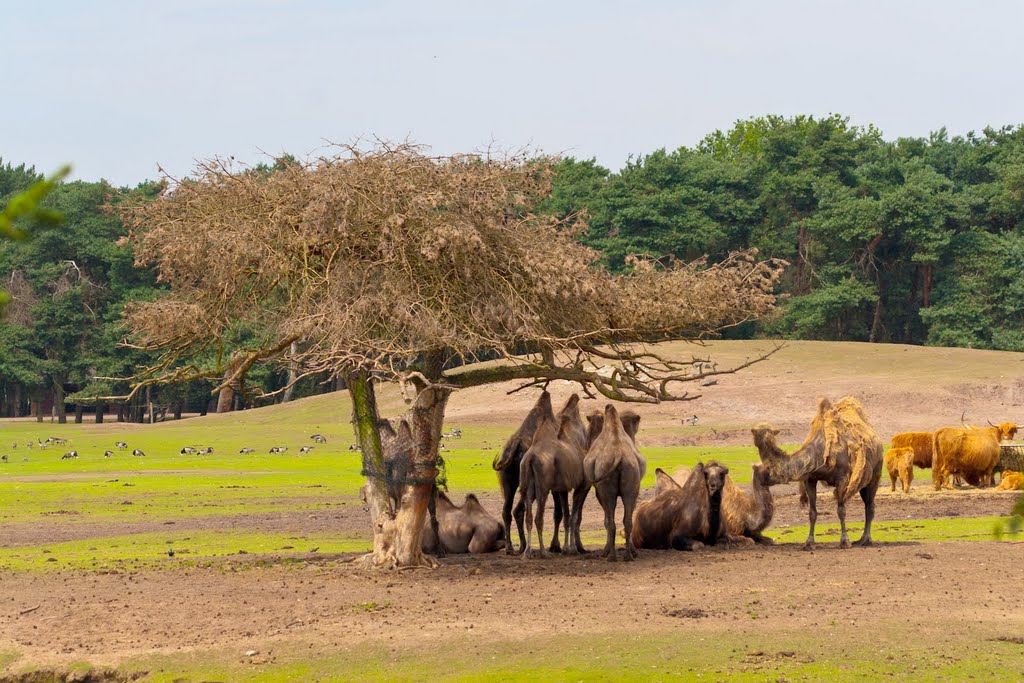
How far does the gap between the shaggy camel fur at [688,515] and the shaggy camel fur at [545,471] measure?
63.6 inches

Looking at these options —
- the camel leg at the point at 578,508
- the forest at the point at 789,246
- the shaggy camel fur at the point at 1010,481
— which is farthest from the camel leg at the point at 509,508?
the forest at the point at 789,246

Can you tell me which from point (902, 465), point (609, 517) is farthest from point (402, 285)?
point (902, 465)

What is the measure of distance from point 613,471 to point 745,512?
9.47ft

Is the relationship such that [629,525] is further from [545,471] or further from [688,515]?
[688,515]

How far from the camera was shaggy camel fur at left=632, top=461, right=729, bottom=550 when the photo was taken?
18719 millimetres

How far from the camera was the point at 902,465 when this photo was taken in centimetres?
2720

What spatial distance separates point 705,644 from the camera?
1258cm

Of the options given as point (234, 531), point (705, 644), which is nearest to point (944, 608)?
point (705, 644)

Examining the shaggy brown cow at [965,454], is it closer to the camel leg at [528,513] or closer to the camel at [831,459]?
the camel at [831,459]

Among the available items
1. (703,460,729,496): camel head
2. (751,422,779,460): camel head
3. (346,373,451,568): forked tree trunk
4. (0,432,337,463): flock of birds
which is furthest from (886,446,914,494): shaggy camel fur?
(0,432,337,463): flock of birds

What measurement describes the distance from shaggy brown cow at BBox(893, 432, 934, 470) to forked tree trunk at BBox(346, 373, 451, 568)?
1521cm

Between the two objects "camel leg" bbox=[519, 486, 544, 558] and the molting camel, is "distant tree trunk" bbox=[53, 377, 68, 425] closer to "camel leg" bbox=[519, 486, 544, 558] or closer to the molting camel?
"camel leg" bbox=[519, 486, 544, 558]

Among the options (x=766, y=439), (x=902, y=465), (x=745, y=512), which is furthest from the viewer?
(x=902, y=465)

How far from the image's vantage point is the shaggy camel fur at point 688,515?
1872 cm
